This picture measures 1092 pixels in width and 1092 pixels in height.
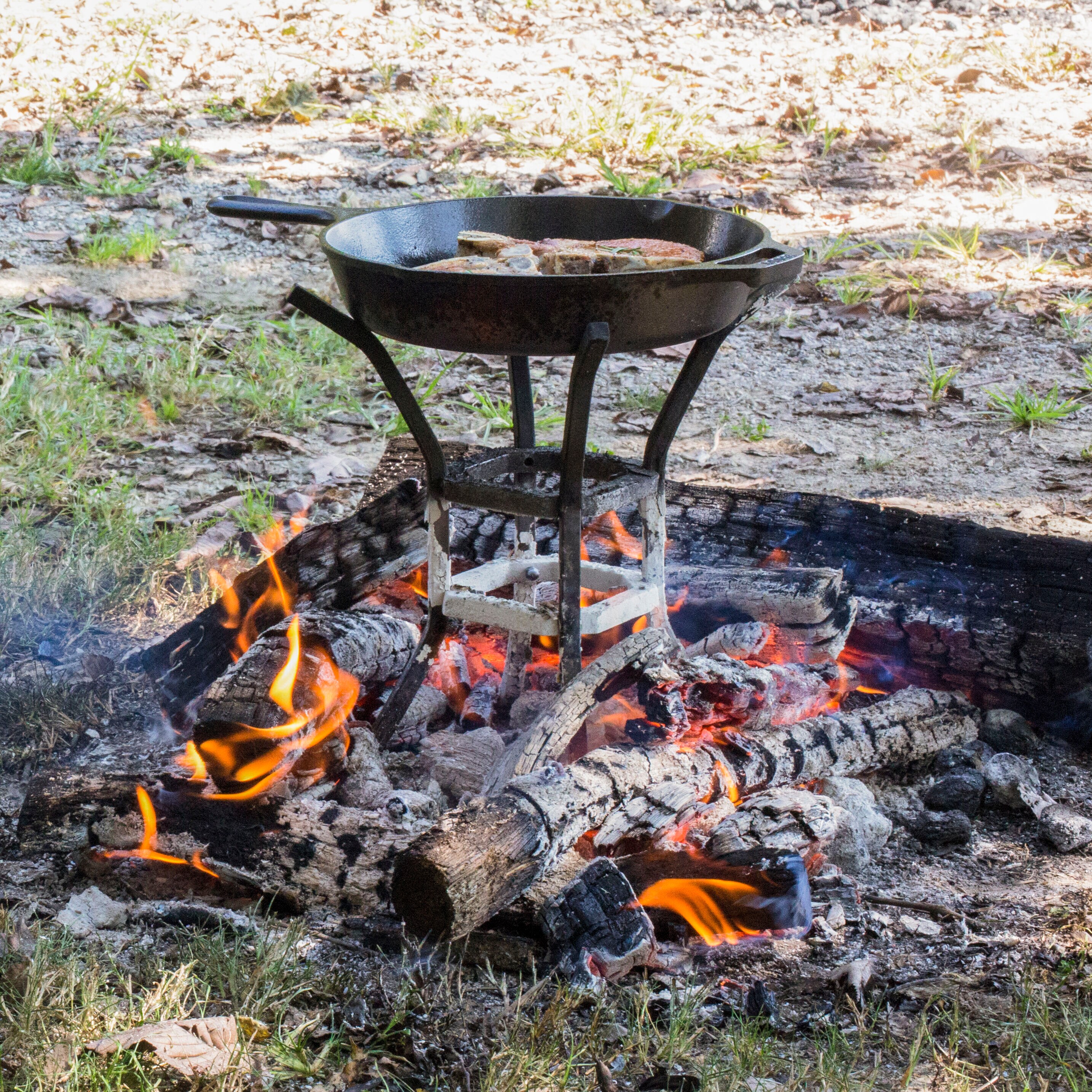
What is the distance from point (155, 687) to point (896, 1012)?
2.02 meters

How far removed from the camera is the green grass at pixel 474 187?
6.83m

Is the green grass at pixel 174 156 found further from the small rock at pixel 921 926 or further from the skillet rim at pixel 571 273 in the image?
the small rock at pixel 921 926

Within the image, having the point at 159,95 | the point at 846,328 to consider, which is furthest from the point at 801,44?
the point at 159,95

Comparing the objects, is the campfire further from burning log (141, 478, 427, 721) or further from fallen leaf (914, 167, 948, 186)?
fallen leaf (914, 167, 948, 186)

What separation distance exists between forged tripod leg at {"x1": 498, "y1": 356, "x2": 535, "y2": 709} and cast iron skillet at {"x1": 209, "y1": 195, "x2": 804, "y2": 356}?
47 cm

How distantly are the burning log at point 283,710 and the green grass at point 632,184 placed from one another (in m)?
4.57

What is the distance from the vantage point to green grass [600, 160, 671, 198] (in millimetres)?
6574

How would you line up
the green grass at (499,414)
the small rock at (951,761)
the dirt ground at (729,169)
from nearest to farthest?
the small rock at (951,761) < the green grass at (499,414) < the dirt ground at (729,169)

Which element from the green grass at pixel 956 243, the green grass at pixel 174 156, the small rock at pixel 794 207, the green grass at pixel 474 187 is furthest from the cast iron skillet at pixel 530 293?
the green grass at pixel 174 156

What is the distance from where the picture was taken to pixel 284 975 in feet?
6.31

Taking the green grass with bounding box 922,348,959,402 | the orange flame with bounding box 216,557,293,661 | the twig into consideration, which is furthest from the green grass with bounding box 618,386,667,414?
the twig

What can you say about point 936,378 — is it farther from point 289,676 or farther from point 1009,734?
point 289,676

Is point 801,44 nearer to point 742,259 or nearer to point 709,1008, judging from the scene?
point 742,259

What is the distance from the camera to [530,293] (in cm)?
215
